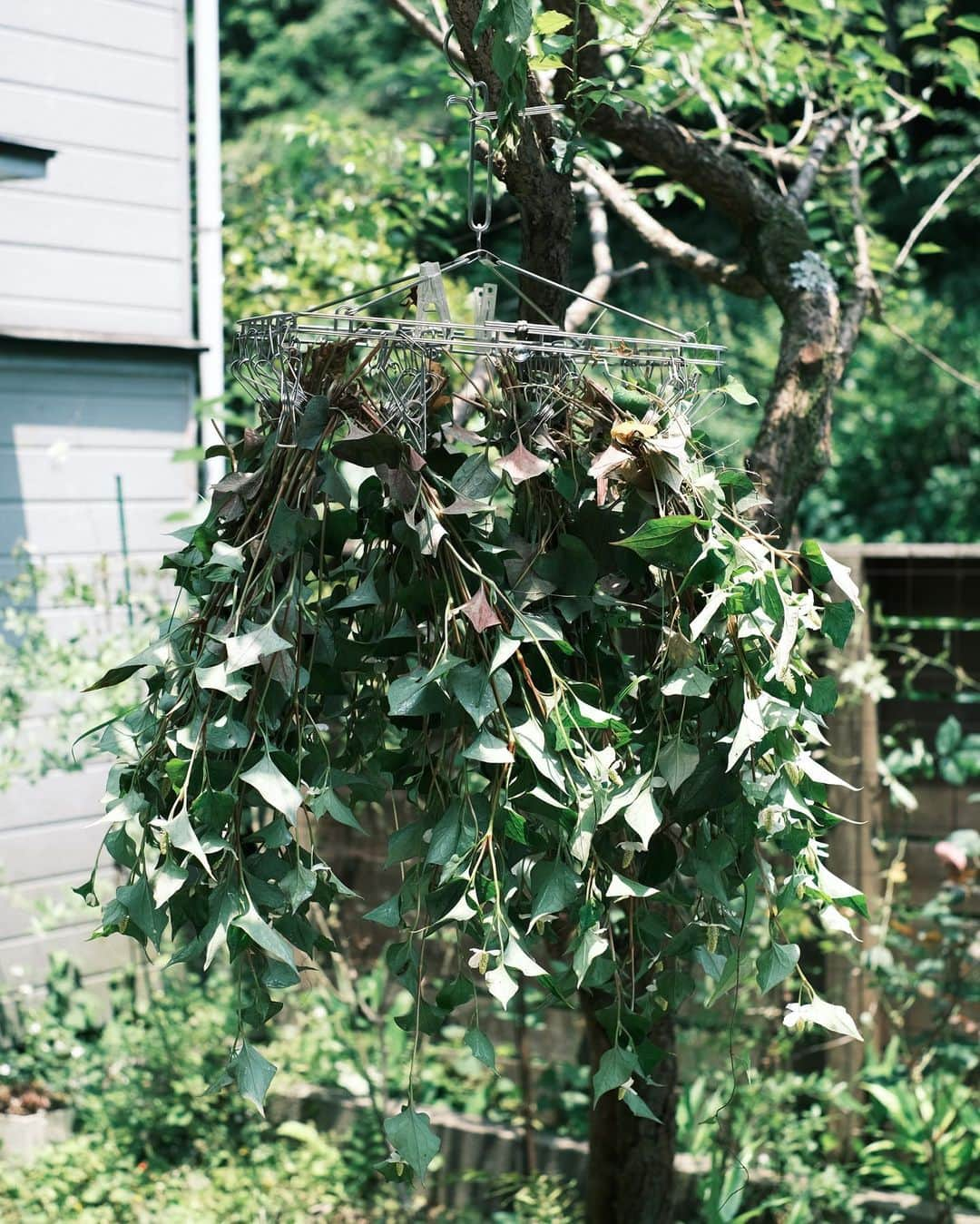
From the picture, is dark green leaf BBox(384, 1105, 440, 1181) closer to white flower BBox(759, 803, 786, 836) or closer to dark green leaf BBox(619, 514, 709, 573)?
white flower BBox(759, 803, 786, 836)

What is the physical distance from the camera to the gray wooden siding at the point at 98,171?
365cm

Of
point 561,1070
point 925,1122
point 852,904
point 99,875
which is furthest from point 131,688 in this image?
point 852,904

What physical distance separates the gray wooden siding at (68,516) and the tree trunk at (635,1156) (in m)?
1.77

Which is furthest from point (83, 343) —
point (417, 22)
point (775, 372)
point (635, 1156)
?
point (635, 1156)

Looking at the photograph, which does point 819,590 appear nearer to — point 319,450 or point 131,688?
point 319,450

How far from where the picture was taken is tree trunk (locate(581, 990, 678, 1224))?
2160mm

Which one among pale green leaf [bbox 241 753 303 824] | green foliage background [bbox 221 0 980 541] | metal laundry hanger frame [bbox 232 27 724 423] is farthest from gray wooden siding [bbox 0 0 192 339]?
pale green leaf [bbox 241 753 303 824]

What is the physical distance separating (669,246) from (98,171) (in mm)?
2181

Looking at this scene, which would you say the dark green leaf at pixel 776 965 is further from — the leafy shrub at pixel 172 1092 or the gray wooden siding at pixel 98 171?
the gray wooden siding at pixel 98 171

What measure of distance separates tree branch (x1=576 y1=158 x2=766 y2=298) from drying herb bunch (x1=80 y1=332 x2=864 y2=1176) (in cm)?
98

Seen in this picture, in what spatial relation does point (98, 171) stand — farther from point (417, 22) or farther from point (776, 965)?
point (776, 965)

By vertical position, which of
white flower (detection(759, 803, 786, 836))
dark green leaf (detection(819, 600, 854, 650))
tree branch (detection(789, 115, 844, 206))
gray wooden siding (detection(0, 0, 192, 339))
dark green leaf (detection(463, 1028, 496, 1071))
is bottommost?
dark green leaf (detection(463, 1028, 496, 1071))

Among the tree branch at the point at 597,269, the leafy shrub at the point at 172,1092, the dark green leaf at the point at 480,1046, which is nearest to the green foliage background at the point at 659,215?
the tree branch at the point at 597,269

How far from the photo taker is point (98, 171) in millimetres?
3820
